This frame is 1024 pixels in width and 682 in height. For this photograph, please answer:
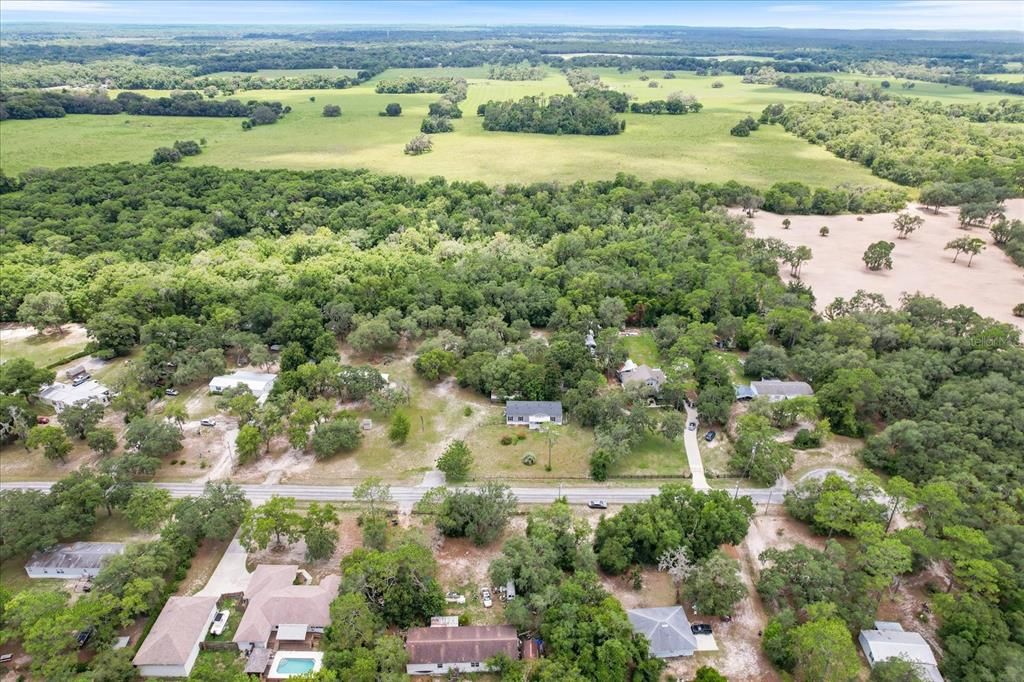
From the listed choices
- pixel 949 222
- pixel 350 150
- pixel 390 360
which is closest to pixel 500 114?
pixel 350 150

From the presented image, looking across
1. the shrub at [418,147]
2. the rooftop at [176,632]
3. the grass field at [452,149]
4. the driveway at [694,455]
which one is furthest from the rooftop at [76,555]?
the shrub at [418,147]

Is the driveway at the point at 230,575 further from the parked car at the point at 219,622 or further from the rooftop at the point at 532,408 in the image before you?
the rooftop at the point at 532,408

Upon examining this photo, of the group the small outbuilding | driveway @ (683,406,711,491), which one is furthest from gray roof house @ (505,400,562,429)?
the small outbuilding

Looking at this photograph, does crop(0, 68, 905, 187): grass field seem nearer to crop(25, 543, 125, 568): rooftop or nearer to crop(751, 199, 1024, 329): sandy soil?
crop(751, 199, 1024, 329): sandy soil

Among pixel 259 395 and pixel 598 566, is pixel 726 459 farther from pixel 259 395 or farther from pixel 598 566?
pixel 259 395

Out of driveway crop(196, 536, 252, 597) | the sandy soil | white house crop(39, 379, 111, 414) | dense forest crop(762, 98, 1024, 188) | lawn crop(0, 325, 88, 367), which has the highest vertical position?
dense forest crop(762, 98, 1024, 188)

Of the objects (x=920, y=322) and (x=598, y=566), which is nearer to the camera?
(x=598, y=566)
